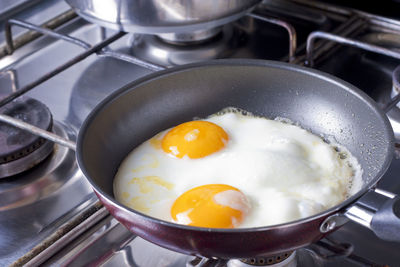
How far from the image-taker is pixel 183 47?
1.26m

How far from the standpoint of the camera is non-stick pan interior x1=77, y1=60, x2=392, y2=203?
0.80m

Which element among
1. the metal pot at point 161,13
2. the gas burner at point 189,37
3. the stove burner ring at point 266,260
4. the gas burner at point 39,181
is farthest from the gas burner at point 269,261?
the gas burner at point 189,37

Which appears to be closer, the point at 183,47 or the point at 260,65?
the point at 260,65

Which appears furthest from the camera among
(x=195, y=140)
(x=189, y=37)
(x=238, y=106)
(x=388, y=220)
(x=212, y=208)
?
(x=189, y=37)

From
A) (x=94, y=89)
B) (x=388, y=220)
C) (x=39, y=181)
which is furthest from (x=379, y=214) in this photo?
(x=94, y=89)

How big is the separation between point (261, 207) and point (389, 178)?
0.94 feet

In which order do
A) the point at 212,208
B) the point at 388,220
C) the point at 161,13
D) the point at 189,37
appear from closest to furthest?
the point at 388,220
the point at 212,208
the point at 161,13
the point at 189,37

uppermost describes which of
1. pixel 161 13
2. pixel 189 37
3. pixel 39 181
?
pixel 161 13

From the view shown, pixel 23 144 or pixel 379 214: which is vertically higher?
pixel 379 214

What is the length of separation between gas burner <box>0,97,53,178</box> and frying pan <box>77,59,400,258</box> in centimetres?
19

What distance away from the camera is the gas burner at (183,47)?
1.23 m

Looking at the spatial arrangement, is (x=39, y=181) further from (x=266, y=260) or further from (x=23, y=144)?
(x=266, y=260)

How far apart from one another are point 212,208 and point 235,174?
92mm

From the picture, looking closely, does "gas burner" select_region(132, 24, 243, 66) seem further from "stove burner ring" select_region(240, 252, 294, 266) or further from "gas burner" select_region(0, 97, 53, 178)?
"stove burner ring" select_region(240, 252, 294, 266)
